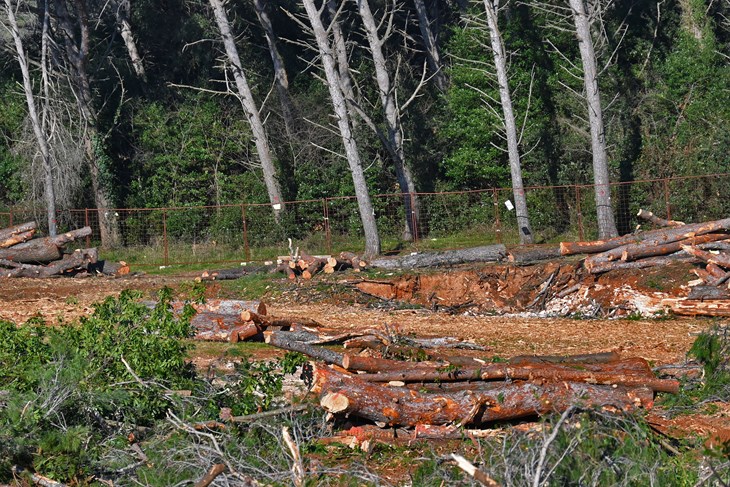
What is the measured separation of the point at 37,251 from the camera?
994 inches

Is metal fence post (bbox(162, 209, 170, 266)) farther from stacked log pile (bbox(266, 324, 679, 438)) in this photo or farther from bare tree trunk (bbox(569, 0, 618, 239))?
stacked log pile (bbox(266, 324, 679, 438))

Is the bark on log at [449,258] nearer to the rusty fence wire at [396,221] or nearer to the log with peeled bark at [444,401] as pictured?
the rusty fence wire at [396,221]

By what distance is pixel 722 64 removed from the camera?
33750mm

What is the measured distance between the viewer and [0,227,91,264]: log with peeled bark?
2519 centimetres

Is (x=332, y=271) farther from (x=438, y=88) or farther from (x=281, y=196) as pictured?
(x=438, y=88)

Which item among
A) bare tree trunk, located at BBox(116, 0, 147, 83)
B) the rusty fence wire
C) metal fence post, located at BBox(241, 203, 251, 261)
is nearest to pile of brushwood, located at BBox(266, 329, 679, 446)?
the rusty fence wire

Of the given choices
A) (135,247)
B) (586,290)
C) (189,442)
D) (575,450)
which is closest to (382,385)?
(189,442)

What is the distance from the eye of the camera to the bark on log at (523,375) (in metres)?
10.7

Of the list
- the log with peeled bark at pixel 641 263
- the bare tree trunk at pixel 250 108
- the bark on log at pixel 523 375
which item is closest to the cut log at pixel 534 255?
the log with peeled bark at pixel 641 263

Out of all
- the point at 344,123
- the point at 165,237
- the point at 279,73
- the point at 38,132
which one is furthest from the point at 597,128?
the point at 38,132

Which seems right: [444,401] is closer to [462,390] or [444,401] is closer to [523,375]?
[462,390]

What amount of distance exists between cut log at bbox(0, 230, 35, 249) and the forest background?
4500 millimetres

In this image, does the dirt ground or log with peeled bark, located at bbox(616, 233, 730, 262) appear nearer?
the dirt ground

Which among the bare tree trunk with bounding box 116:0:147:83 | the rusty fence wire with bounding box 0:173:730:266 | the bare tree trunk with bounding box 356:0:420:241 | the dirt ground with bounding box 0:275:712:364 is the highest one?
the bare tree trunk with bounding box 116:0:147:83
